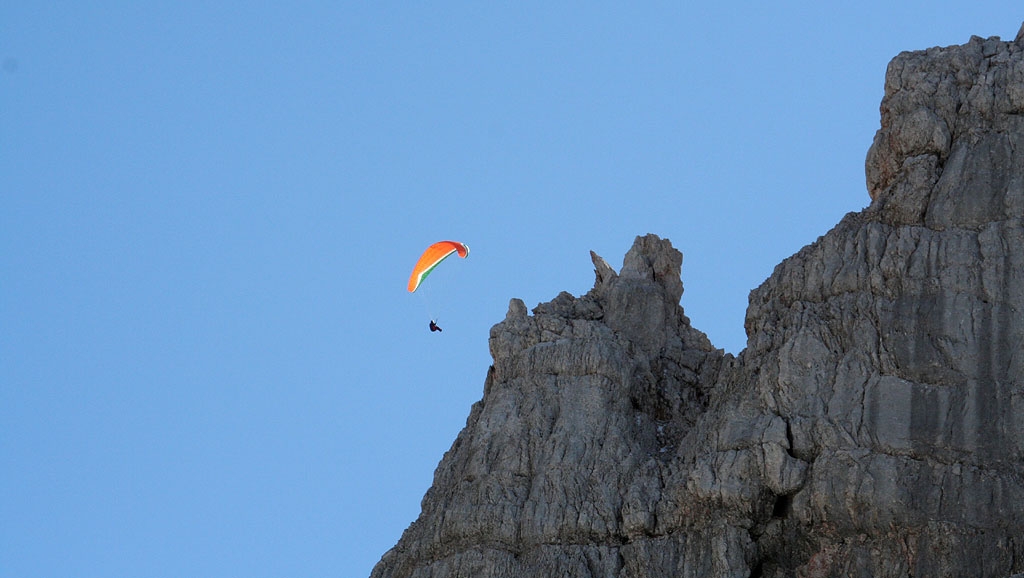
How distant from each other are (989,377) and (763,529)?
9.51 meters

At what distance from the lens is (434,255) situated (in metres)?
102

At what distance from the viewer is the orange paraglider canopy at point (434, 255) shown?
332ft

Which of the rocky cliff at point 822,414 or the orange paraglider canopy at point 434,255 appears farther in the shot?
the orange paraglider canopy at point 434,255

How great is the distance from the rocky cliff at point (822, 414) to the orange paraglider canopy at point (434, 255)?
12.4 meters

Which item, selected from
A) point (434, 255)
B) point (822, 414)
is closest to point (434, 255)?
point (434, 255)

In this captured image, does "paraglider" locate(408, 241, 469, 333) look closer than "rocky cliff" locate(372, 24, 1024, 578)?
No

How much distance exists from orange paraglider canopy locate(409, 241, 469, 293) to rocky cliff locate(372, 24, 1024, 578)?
1237 cm

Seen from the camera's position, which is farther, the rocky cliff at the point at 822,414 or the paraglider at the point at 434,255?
the paraglider at the point at 434,255

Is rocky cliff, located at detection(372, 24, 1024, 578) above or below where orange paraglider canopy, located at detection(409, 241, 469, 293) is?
below

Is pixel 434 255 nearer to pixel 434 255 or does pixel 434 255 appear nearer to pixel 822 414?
pixel 434 255

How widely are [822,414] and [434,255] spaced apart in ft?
94.2

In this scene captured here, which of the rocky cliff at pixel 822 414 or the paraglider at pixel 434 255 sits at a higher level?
the paraglider at pixel 434 255

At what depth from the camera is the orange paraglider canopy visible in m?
101

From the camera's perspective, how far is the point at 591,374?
86.4m
